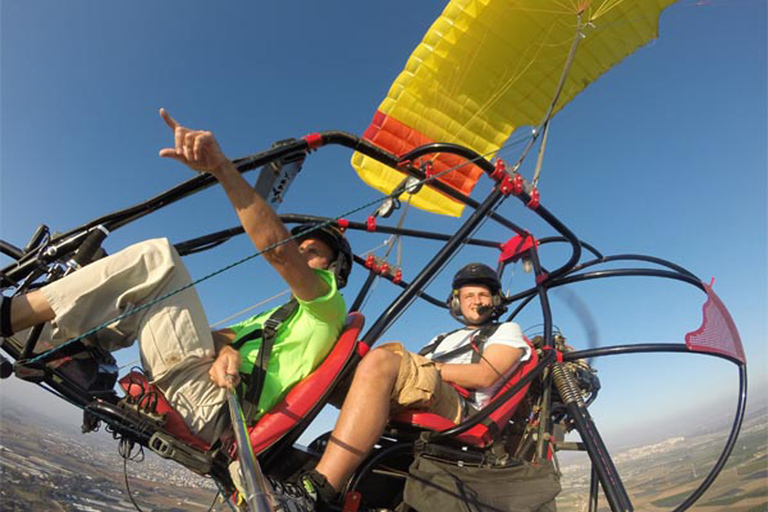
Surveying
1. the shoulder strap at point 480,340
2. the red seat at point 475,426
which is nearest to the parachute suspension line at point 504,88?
the shoulder strap at point 480,340

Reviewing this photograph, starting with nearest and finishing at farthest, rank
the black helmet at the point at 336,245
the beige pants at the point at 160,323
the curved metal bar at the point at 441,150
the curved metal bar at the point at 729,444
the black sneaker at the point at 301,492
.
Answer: the black sneaker at the point at 301,492, the beige pants at the point at 160,323, the black helmet at the point at 336,245, the curved metal bar at the point at 441,150, the curved metal bar at the point at 729,444

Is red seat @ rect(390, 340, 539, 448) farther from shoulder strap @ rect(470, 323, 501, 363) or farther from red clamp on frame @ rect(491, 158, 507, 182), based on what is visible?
red clamp on frame @ rect(491, 158, 507, 182)

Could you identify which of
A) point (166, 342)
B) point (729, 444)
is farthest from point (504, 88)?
point (166, 342)

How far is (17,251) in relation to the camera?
1887 mm

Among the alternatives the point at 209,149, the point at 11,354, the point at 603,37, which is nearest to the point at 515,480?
the point at 209,149

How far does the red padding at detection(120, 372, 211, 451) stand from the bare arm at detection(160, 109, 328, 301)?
692 mm

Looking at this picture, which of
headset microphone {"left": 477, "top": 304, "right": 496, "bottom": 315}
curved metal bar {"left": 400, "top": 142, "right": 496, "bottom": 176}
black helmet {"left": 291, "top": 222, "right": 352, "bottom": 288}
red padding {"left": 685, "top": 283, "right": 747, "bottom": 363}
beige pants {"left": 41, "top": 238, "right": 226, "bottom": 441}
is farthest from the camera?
headset microphone {"left": 477, "top": 304, "right": 496, "bottom": 315}

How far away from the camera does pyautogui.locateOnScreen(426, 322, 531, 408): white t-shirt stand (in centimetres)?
256

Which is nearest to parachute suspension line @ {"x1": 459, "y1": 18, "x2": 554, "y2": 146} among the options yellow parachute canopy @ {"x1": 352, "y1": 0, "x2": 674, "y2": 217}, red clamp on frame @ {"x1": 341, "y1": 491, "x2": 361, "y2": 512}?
yellow parachute canopy @ {"x1": 352, "y1": 0, "x2": 674, "y2": 217}

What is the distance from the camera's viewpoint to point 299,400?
5.70ft

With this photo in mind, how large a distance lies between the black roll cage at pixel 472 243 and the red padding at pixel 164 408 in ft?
1.24

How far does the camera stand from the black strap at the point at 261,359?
174cm

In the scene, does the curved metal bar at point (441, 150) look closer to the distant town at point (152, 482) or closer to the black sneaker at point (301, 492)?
the black sneaker at point (301, 492)

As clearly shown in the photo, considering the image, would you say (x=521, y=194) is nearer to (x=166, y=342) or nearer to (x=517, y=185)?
(x=517, y=185)
